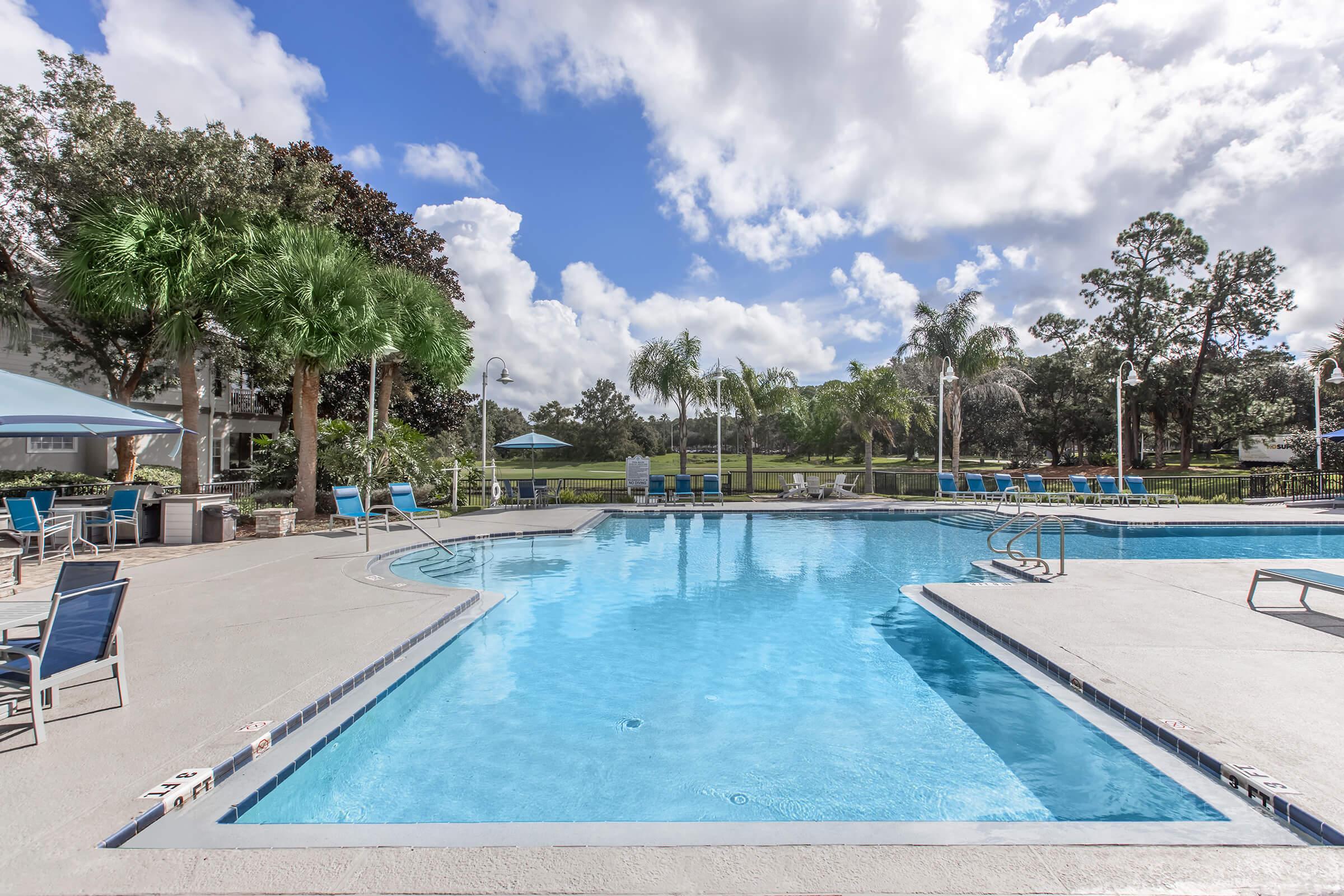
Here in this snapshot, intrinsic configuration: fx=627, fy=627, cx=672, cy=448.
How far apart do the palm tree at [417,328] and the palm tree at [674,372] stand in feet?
24.0

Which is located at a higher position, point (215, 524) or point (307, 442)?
point (307, 442)

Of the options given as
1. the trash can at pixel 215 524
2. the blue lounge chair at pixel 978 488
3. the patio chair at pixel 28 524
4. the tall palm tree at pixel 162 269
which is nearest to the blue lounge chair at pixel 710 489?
the blue lounge chair at pixel 978 488

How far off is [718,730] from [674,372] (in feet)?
62.4

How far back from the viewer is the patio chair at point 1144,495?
19141 millimetres

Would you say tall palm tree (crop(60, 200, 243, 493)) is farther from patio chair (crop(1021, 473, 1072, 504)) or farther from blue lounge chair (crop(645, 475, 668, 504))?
patio chair (crop(1021, 473, 1072, 504))

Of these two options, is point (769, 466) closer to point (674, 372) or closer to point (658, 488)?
point (674, 372)

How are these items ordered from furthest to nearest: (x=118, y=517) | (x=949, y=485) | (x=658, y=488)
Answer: (x=658, y=488), (x=949, y=485), (x=118, y=517)

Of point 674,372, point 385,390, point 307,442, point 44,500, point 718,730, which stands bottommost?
point 718,730

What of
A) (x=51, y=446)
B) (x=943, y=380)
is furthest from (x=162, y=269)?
(x=943, y=380)

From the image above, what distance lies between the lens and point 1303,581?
239 inches

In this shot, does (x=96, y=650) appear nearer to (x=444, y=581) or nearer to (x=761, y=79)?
(x=444, y=581)

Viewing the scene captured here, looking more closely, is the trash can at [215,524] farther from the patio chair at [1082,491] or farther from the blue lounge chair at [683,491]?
the patio chair at [1082,491]

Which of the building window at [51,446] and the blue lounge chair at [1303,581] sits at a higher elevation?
the building window at [51,446]

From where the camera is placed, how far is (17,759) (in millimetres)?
3141
